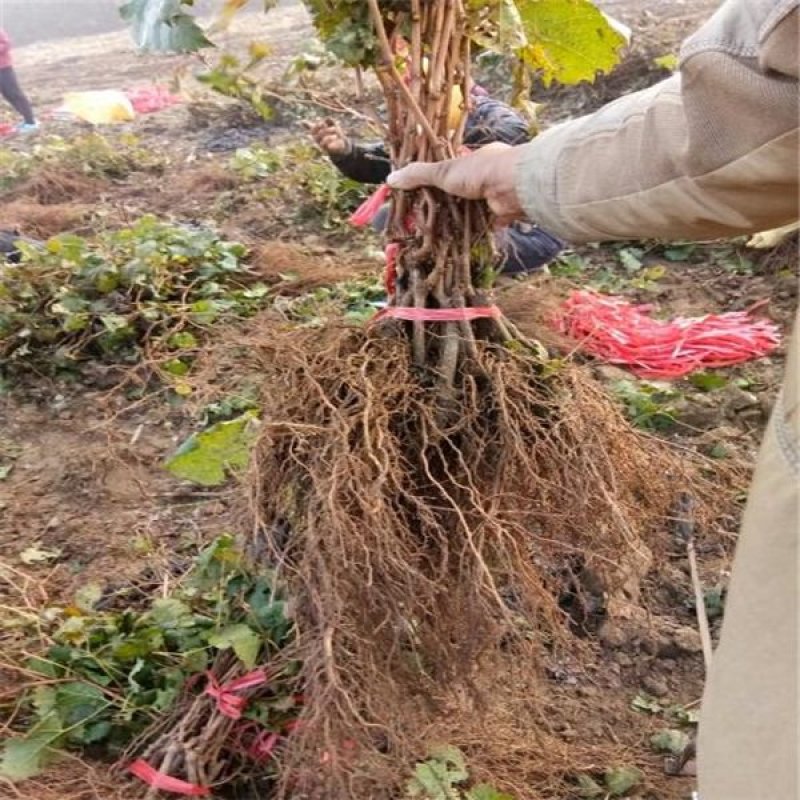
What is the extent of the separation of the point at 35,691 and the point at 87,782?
233mm

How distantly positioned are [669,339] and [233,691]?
2.09 meters

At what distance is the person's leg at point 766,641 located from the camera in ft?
2.75

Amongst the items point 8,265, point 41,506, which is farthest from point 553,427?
point 8,265

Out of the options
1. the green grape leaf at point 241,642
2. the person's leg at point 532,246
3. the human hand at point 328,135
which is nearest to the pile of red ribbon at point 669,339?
the person's leg at point 532,246

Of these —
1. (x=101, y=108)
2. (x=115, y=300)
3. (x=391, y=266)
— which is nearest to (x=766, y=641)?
(x=391, y=266)

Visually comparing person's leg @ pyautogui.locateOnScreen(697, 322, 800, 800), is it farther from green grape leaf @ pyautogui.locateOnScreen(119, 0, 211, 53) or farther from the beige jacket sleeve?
green grape leaf @ pyautogui.locateOnScreen(119, 0, 211, 53)

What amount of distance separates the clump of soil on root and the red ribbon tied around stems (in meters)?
0.10

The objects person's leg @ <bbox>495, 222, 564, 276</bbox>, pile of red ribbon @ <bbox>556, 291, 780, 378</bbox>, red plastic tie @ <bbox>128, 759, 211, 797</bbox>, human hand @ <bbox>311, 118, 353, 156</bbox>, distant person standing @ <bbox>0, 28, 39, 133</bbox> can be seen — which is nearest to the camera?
red plastic tie @ <bbox>128, 759, 211, 797</bbox>

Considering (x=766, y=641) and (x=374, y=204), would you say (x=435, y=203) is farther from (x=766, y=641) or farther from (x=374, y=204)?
(x=766, y=641)

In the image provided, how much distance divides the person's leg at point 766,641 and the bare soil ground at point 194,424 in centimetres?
91

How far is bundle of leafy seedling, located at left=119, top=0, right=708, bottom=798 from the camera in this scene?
1.47 metres

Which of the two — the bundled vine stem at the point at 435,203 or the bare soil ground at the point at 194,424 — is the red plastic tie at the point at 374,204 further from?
the bare soil ground at the point at 194,424

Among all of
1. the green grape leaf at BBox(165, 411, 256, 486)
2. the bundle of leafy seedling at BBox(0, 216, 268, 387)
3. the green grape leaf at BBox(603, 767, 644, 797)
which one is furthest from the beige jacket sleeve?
the bundle of leafy seedling at BBox(0, 216, 268, 387)

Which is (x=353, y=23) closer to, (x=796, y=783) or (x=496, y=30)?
(x=496, y=30)
